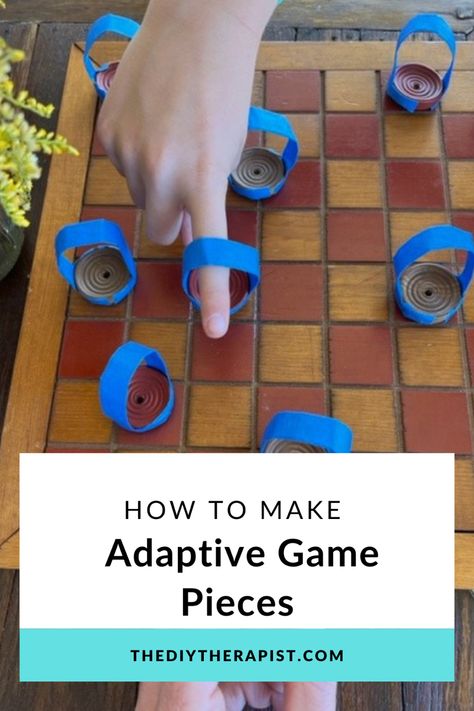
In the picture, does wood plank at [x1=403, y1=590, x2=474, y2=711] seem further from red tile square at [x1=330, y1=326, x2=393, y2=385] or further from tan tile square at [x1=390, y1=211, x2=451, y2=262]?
tan tile square at [x1=390, y1=211, x2=451, y2=262]

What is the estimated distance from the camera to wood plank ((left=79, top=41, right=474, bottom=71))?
2.87 ft

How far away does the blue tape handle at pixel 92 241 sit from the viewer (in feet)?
2.32


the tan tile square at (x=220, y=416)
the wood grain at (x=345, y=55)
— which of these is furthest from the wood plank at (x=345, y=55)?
the tan tile square at (x=220, y=416)

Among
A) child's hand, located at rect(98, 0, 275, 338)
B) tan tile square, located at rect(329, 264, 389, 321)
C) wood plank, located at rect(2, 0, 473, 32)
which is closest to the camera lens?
child's hand, located at rect(98, 0, 275, 338)

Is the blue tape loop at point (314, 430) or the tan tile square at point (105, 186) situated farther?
the tan tile square at point (105, 186)

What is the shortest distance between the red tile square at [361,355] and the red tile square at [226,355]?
89mm

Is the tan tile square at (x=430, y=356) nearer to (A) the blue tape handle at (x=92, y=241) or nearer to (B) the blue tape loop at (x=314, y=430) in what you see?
(B) the blue tape loop at (x=314, y=430)

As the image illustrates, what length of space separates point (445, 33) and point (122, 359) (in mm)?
552

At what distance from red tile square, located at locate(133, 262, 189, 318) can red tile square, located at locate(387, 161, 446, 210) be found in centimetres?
27

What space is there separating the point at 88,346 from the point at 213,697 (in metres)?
0.38

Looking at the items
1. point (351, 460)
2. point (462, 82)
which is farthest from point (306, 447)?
point (462, 82)

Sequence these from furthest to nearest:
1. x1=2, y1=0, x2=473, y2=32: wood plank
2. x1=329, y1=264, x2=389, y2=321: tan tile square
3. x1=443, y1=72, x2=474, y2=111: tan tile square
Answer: x1=2, y1=0, x2=473, y2=32: wood plank < x1=443, y1=72, x2=474, y2=111: tan tile square < x1=329, y1=264, x2=389, y2=321: tan tile square

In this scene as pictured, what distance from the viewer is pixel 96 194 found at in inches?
31.9

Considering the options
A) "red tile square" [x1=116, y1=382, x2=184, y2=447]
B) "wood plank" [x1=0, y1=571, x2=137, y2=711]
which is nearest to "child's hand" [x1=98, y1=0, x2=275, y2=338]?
"red tile square" [x1=116, y1=382, x2=184, y2=447]
